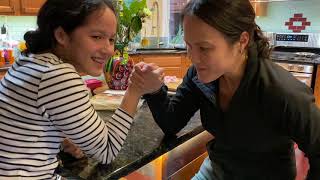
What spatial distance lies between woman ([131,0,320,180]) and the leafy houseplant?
0.54 metres

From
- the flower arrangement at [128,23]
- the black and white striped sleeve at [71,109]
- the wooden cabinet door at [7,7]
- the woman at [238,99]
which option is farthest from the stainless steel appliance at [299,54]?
the black and white striped sleeve at [71,109]

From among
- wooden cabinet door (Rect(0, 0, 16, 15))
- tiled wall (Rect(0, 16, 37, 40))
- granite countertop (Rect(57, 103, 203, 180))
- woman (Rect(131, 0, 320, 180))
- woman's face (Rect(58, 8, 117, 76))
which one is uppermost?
wooden cabinet door (Rect(0, 0, 16, 15))

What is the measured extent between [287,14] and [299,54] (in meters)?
0.74

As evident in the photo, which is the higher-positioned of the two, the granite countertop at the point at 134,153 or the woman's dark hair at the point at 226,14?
the woman's dark hair at the point at 226,14

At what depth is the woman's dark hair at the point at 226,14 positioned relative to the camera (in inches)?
35.2

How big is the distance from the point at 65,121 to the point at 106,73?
38.0 inches

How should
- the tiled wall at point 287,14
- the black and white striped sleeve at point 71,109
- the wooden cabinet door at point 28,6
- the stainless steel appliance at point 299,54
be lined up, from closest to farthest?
the black and white striped sleeve at point 71,109 → the wooden cabinet door at point 28,6 → the stainless steel appliance at point 299,54 → the tiled wall at point 287,14

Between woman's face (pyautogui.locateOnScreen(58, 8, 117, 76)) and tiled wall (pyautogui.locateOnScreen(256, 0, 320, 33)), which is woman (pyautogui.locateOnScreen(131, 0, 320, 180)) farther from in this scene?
tiled wall (pyautogui.locateOnScreen(256, 0, 320, 33))

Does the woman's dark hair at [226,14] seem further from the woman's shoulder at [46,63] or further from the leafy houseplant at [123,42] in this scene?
the leafy houseplant at [123,42]

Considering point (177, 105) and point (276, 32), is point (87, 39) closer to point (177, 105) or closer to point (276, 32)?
point (177, 105)

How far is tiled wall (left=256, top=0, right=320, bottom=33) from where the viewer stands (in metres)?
4.19

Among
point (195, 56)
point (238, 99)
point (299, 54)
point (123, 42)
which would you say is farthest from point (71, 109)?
point (299, 54)

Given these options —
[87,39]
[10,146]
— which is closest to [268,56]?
[87,39]

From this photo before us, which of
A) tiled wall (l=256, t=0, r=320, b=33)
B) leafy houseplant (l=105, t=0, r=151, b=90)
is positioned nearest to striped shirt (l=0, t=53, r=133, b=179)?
leafy houseplant (l=105, t=0, r=151, b=90)
